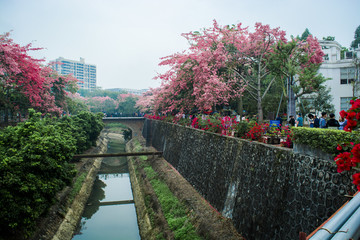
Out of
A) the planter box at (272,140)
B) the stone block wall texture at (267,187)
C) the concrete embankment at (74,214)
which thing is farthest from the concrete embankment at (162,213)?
the concrete embankment at (74,214)

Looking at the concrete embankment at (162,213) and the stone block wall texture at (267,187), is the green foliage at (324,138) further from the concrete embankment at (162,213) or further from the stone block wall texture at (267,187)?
the concrete embankment at (162,213)

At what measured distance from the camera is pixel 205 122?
14.0m

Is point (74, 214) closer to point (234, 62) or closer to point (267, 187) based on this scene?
point (267, 187)

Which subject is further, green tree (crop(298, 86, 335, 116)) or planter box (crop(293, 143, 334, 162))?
green tree (crop(298, 86, 335, 116))

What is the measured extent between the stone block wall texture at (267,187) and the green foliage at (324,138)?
35 centimetres

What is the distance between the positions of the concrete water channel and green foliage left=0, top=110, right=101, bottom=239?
13.0ft

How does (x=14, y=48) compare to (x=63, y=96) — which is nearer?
(x=14, y=48)

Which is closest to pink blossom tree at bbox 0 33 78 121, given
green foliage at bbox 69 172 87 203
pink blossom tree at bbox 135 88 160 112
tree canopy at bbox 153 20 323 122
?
green foliage at bbox 69 172 87 203

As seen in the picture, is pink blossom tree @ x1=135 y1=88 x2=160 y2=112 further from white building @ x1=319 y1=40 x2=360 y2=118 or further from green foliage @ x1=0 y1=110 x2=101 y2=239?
green foliage @ x1=0 y1=110 x2=101 y2=239

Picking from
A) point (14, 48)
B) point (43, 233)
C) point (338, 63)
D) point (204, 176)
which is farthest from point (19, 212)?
point (338, 63)

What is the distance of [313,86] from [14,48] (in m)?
17.5

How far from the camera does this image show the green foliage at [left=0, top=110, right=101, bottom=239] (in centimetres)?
883

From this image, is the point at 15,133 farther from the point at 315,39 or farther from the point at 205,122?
the point at 315,39

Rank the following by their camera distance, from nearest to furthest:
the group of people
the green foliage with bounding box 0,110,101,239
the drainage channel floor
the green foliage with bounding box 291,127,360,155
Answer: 1. the green foliage with bounding box 291,127,360,155
2. the group of people
3. the green foliage with bounding box 0,110,101,239
4. the drainage channel floor
